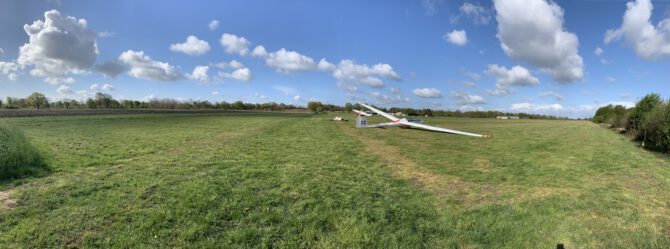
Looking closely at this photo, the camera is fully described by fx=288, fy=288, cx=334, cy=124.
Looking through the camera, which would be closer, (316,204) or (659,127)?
(316,204)

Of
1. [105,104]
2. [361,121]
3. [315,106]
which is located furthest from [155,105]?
[361,121]

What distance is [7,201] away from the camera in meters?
6.87

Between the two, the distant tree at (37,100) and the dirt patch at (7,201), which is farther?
the distant tree at (37,100)

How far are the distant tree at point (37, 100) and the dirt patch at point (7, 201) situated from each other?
142m

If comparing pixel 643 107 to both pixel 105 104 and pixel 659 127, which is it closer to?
pixel 659 127

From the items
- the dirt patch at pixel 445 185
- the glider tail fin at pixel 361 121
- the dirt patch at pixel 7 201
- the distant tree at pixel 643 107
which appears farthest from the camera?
the distant tree at pixel 643 107

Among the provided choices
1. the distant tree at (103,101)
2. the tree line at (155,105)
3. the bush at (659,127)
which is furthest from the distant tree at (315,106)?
Answer: the bush at (659,127)

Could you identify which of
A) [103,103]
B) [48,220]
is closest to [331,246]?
[48,220]

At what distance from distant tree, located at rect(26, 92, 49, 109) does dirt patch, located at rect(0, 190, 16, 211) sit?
142369mm

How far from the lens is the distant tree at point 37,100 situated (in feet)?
355

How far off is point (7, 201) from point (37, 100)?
145967mm

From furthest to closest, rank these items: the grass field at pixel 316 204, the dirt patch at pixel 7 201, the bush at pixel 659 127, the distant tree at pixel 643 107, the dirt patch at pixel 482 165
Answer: the distant tree at pixel 643 107, the bush at pixel 659 127, the dirt patch at pixel 482 165, the dirt patch at pixel 7 201, the grass field at pixel 316 204

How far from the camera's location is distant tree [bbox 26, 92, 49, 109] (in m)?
108

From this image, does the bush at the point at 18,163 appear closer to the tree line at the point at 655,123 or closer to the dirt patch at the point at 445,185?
the dirt patch at the point at 445,185
